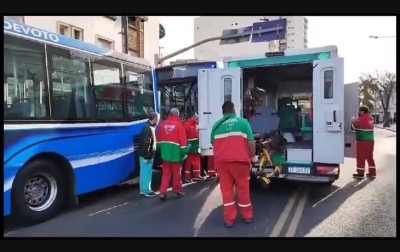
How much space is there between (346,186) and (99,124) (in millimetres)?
5265

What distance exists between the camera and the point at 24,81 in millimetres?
5172

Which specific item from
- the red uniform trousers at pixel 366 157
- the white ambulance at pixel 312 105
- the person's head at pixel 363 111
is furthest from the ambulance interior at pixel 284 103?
the red uniform trousers at pixel 366 157

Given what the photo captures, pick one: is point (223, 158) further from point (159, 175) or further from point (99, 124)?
point (159, 175)

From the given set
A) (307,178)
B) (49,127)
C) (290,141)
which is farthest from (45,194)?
(290,141)

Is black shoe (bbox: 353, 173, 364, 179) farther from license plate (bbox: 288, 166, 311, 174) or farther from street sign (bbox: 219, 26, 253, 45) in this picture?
street sign (bbox: 219, 26, 253, 45)

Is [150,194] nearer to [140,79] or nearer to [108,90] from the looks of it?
[108,90]

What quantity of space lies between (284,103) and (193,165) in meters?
3.41

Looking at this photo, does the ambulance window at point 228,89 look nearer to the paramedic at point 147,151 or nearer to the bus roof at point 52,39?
the paramedic at point 147,151

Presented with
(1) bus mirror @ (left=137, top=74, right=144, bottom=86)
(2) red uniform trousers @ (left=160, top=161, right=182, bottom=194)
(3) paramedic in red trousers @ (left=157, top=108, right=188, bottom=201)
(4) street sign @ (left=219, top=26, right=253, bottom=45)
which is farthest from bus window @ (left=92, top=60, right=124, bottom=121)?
(4) street sign @ (left=219, top=26, right=253, bottom=45)

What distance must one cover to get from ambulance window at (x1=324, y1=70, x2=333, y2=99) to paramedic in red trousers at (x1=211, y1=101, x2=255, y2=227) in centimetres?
198

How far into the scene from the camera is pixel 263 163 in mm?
6926

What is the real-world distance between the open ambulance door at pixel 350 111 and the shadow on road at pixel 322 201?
795 mm

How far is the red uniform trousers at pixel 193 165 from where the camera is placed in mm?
8905

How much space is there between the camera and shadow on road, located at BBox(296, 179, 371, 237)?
210 inches
